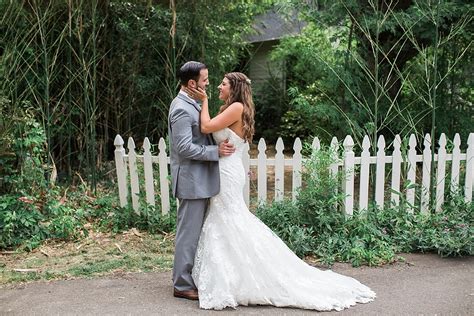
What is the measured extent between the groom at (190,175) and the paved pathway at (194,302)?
0.28 metres

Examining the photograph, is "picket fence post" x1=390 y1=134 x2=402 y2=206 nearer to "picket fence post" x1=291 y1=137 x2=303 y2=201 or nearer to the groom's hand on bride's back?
"picket fence post" x1=291 y1=137 x2=303 y2=201

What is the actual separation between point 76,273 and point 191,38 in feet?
13.4

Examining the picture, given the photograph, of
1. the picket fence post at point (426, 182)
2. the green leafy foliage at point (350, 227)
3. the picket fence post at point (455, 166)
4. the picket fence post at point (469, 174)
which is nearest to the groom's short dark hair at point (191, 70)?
the green leafy foliage at point (350, 227)

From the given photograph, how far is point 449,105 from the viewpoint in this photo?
25.6 feet

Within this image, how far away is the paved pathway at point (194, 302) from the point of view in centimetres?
388

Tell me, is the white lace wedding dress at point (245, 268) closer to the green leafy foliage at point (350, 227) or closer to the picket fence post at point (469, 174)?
the green leafy foliage at point (350, 227)

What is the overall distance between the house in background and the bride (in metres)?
8.63

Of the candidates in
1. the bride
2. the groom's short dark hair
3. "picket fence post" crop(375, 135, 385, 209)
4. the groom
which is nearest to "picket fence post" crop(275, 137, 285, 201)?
"picket fence post" crop(375, 135, 385, 209)

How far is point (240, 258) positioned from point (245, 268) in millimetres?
86

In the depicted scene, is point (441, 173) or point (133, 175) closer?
point (441, 173)

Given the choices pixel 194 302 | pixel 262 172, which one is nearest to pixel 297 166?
pixel 262 172

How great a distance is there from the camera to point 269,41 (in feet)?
46.7

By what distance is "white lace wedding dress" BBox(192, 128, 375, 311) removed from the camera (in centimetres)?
390

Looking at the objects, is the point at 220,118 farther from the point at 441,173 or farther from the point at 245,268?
the point at 441,173
